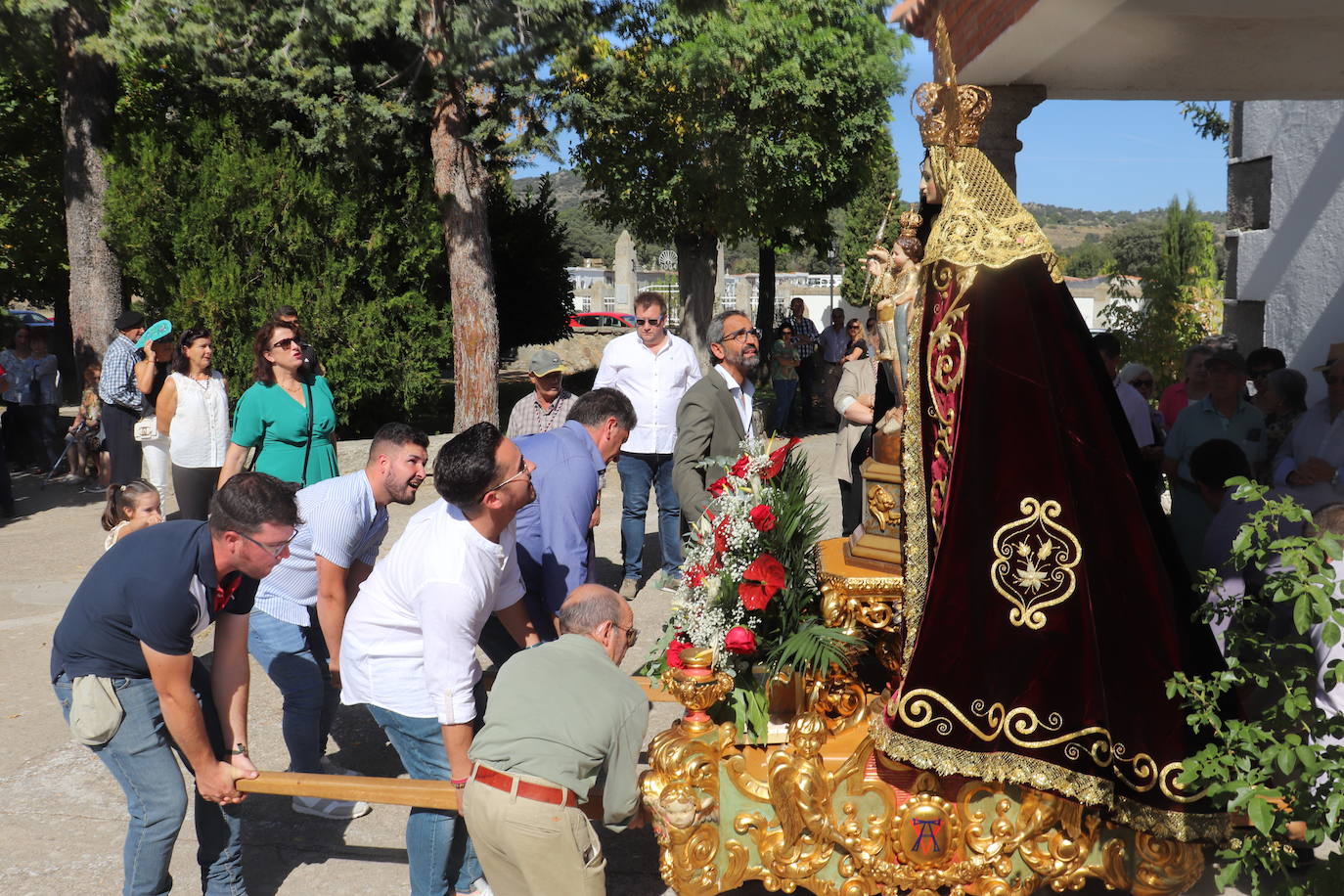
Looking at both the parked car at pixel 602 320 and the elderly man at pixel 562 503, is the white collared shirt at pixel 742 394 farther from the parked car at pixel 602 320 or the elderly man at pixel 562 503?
the parked car at pixel 602 320

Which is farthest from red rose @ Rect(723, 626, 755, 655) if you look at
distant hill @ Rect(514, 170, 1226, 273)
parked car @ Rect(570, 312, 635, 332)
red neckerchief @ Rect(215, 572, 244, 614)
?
distant hill @ Rect(514, 170, 1226, 273)

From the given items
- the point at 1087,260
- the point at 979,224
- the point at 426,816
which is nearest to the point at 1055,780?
the point at 979,224

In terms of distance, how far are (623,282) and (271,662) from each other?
35.6 meters

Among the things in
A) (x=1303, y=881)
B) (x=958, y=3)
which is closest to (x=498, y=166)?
(x=958, y=3)

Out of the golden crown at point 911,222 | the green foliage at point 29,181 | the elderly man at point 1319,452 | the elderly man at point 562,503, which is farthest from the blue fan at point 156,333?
the elderly man at point 1319,452

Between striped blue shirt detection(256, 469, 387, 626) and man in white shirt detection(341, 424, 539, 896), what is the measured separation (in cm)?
56

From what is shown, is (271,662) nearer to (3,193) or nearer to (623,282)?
(3,193)

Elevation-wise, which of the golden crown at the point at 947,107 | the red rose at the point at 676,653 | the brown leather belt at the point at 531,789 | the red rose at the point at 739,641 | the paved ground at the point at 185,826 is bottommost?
the paved ground at the point at 185,826

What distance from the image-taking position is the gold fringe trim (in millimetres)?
3248

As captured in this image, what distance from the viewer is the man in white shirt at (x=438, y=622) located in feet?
11.3

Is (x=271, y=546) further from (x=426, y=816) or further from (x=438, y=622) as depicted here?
(x=426, y=816)

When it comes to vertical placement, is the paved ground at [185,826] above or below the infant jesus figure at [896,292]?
below

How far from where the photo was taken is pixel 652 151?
1515 centimetres

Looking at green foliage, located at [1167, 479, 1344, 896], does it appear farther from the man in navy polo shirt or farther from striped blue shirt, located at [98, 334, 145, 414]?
striped blue shirt, located at [98, 334, 145, 414]
